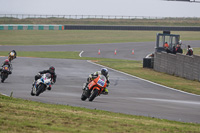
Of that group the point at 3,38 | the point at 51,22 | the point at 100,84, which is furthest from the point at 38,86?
the point at 51,22

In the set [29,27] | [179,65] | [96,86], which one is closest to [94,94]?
[96,86]

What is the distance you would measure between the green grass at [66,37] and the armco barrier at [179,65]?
32.1 meters

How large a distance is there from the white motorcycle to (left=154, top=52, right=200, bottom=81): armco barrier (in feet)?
37.9

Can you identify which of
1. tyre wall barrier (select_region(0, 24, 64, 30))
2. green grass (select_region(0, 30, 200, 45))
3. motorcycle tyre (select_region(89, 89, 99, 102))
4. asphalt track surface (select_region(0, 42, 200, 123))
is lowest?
asphalt track surface (select_region(0, 42, 200, 123))

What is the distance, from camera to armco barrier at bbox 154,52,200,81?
80.6ft

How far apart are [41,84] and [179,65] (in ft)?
44.9

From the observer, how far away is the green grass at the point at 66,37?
203 feet

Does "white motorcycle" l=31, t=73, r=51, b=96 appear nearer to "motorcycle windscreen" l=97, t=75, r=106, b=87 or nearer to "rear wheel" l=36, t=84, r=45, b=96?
"rear wheel" l=36, t=84, r=45, b=96

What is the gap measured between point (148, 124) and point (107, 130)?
1707mm

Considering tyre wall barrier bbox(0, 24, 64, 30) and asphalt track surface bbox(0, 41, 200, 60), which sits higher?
tyre wall barrier bbox(0, 24, 64, 30)

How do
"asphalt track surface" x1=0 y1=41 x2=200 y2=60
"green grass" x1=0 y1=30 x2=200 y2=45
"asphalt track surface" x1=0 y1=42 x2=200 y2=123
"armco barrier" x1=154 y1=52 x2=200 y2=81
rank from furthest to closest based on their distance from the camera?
"green grass" x1=0 y1=30 x2=200 y2=45
"asphalt track surface" x1=0 y1=41 x2=200 y2=60
"armco barrier" x1=154 y1=52 x2=200 y2=81
"asphalt track surface" x1=0 y1=42 x2=200 y2=123

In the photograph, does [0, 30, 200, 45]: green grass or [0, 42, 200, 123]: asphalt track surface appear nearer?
[0, 42, 200, 123]: asphalt track surface

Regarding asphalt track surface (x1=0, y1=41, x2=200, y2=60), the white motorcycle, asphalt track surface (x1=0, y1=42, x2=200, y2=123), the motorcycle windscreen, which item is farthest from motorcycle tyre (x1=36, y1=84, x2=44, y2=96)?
asphalt track surface (x1=0, y1=41, x2=200, y2=60)

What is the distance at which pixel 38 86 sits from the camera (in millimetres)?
15586
